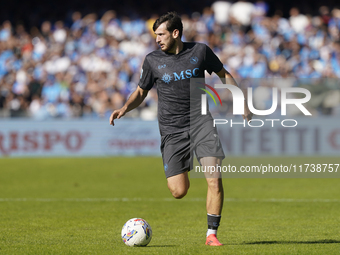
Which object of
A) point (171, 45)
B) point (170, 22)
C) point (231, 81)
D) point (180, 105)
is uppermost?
point (170, 22)

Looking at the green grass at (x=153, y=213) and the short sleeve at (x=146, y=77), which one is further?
the short sleeve at (x=146, y=77)

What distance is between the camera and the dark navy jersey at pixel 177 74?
6121 mm

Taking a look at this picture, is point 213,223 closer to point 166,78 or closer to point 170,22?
point 166,78

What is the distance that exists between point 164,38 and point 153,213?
3560 millimetres

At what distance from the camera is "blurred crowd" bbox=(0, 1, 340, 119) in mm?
20344

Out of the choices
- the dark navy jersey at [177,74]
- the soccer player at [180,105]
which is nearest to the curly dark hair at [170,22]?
the soccer player at [180,105]

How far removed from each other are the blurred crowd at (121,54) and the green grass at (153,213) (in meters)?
5.50

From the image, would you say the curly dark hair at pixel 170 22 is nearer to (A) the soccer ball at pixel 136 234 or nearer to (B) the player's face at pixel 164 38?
(B) the player's face at pixel 164 38

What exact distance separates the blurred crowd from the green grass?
5505 mm

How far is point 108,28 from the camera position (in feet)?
77.4

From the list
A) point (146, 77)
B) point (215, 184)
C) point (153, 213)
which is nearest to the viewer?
point (215, 184)

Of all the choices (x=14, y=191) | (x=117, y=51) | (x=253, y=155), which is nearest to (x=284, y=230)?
(x=14, y=191)

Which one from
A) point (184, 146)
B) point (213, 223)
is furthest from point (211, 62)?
point (213, 223)

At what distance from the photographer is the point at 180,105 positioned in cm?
623
